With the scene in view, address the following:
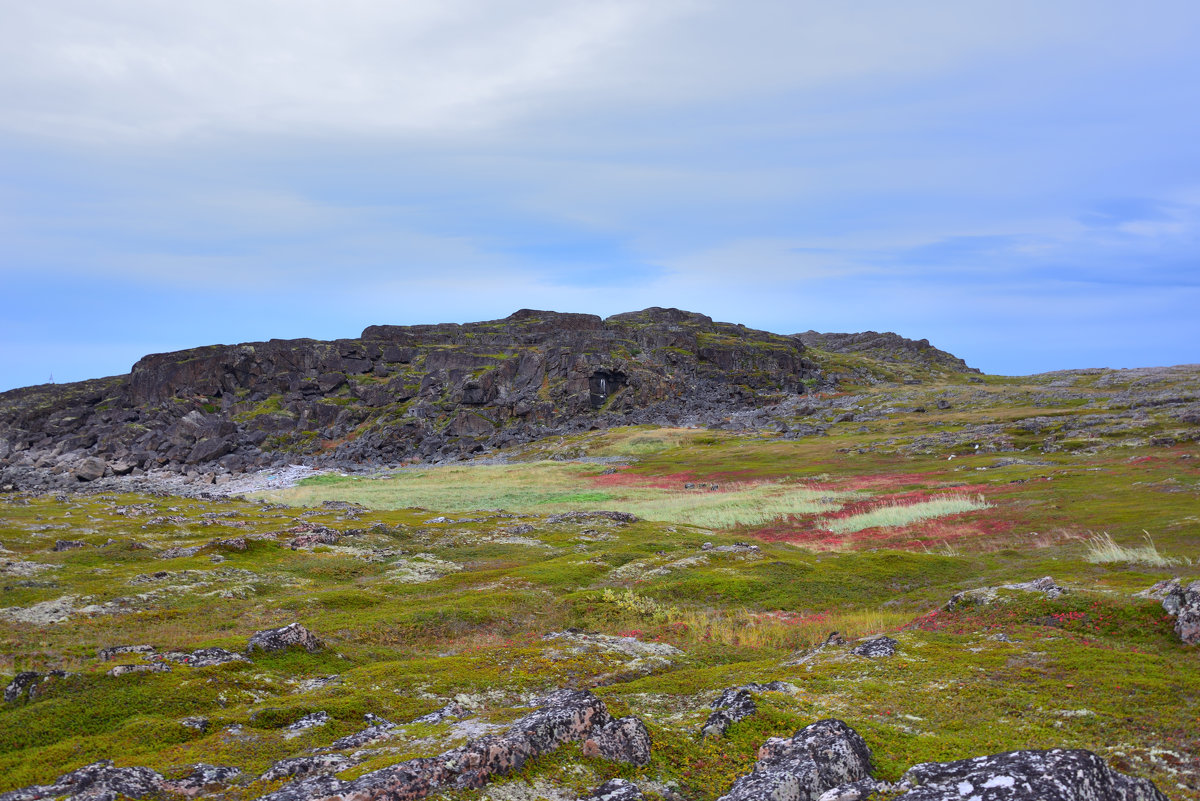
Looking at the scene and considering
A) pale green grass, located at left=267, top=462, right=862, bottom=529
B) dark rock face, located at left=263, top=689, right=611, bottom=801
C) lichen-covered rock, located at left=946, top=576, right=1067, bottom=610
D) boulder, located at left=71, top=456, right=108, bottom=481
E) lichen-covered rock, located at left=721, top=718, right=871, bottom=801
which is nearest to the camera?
lichen-covered rock, located at left=721, top=718, right=871, bottom=801

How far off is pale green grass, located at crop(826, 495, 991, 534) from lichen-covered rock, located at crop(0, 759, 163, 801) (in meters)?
49.4

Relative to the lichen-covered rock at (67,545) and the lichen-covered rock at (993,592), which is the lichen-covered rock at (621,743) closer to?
the lichen-covered rock at (993,592)

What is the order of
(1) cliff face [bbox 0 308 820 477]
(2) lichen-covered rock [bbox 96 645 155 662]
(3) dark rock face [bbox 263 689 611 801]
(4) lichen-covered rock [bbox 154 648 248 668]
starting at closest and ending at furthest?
(3) dark rock face [bbox 263 689 611 801]
(4) lichen-covered rock [bbox 154 648 248 668]
(2) lichen-covered rock [bbox 96 645 155 662]
(1) cliff face [bbox 0 308 820 477]

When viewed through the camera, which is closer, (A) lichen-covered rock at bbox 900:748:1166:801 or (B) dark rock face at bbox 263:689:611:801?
(A) lichen-covered rock at bbox 900:748:1166:801

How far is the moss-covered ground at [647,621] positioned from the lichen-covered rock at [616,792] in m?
0.61

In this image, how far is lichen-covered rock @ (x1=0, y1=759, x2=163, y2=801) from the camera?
10.1 metres

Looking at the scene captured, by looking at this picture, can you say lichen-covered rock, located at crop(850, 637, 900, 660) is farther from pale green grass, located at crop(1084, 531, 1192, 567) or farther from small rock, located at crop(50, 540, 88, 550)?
small rock, located at crop(50, 540, 88, 550)

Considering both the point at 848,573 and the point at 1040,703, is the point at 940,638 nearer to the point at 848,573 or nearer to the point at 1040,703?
the point at 1040,703

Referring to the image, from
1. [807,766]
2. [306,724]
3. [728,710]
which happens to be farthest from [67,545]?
[807,766]

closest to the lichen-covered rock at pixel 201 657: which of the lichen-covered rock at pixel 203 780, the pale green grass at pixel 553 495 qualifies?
the lichen-covered rock at pixel 203 780

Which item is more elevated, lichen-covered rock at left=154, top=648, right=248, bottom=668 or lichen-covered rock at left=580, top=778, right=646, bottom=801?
lichen-covered rock at left=580, top=778, right=646, bottom=801

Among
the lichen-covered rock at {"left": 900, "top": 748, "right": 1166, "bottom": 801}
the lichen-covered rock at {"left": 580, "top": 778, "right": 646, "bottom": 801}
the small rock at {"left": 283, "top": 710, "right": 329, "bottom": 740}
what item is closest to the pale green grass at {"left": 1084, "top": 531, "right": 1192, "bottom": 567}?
the lichen-covered rock at {"left": 900, "top": 748, "right": 1166, "bottom": 801}

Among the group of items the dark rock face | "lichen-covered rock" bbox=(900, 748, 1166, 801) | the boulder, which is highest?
the boulder

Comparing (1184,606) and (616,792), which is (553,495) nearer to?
(1184,606)
